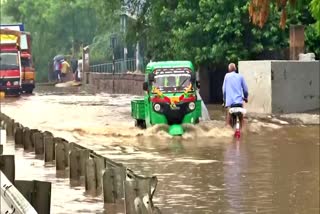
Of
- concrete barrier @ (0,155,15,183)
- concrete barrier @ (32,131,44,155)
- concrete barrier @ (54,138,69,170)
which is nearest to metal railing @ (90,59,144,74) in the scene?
concrete barrier @ (32,131,44,155)

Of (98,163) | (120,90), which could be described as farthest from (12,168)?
(120,90)

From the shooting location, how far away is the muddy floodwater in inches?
397

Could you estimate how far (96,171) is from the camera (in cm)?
1091

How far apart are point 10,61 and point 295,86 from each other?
66.2 feet

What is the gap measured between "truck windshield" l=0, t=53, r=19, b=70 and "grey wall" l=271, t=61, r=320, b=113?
19.9 metres

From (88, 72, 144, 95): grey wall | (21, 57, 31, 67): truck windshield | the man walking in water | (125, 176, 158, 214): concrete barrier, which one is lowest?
(88, 72, 144, 95): grey wall

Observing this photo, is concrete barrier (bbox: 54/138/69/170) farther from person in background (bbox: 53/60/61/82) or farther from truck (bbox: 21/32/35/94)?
person in background (bbox: 53/60/61/82)

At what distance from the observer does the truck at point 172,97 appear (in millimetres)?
18406

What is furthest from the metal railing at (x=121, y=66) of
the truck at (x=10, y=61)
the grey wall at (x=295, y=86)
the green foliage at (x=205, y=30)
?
the grey wall at (x=295, y=86)

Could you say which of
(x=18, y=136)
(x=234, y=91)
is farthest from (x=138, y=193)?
(x=234, y=91)

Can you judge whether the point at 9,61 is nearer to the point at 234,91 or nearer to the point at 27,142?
the point at 234,91

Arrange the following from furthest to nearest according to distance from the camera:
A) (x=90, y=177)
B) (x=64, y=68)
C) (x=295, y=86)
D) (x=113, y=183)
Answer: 1. (x=64, y=68)
2. (x=295, y=86)
3. (x=90, y=177)
4. (x=113, y=183)

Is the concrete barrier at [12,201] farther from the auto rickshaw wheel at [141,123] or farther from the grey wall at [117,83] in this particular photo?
the grey wall at [117,83]

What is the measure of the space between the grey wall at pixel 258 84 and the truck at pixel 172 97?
204 inches
